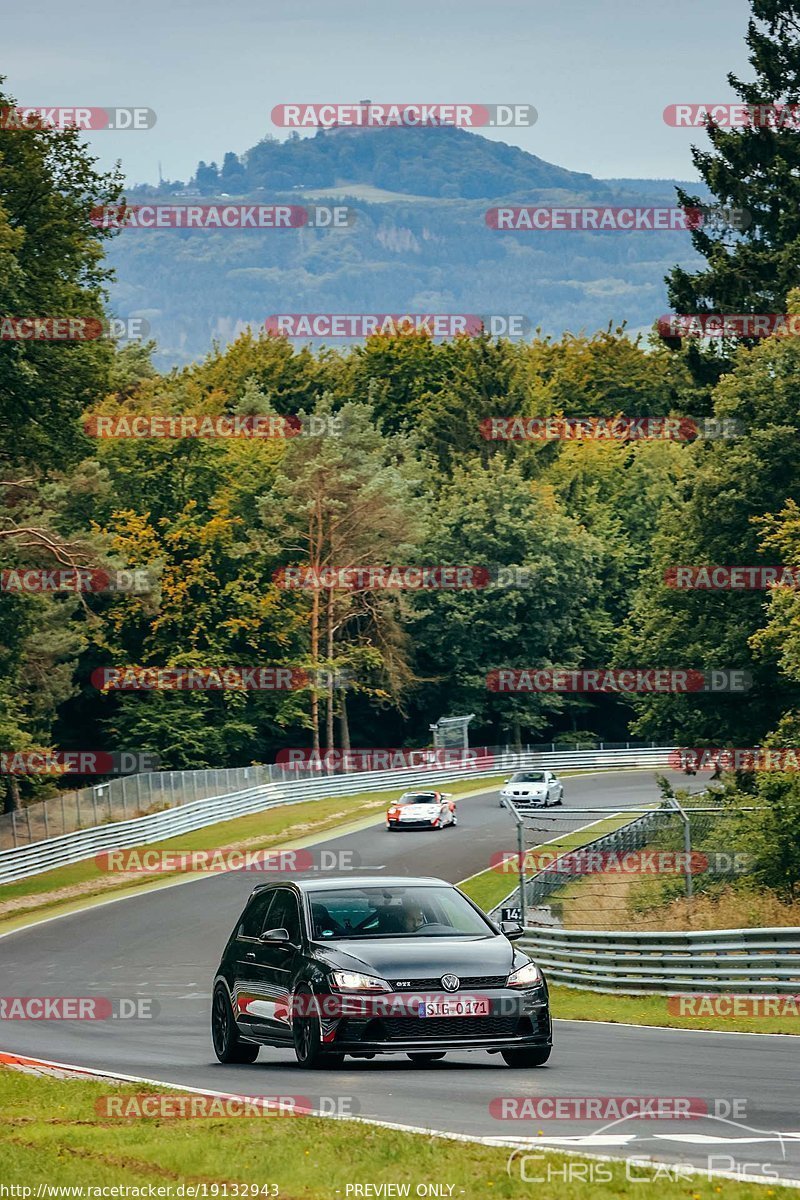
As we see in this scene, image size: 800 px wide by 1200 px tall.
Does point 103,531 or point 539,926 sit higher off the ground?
point 103,531

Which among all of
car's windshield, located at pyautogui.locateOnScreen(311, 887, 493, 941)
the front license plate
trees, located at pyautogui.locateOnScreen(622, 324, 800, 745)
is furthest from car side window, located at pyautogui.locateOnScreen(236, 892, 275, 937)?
trees, located at pyautogui.locateOnScreen(622, 324, 800, 745)

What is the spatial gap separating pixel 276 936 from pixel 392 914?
0.96 metres

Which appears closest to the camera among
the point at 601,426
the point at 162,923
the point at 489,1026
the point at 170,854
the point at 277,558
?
the point at 489,1026

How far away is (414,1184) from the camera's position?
8508 millimetres

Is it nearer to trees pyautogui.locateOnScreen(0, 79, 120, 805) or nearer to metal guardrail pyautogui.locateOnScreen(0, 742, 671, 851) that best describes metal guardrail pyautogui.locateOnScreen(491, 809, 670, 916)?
trees pyautogui.locateOnScreen(0, 79, 120, 805)

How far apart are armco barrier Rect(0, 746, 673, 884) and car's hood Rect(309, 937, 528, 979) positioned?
3687cm

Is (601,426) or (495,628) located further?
(601,426)

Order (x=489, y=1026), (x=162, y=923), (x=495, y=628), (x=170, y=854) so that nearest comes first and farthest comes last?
1. (x=489, y=1026)
2. (x=162, y=923)
3. (x=170, y=854)
4. (x=495, y=628)

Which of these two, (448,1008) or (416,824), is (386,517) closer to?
(416,824)

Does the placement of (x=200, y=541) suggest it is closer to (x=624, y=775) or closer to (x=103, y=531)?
(x=103, y=531)

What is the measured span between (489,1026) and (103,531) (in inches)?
2519

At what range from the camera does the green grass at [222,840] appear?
155 ft

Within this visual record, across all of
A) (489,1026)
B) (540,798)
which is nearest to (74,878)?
(540,798)

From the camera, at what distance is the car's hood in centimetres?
1359
